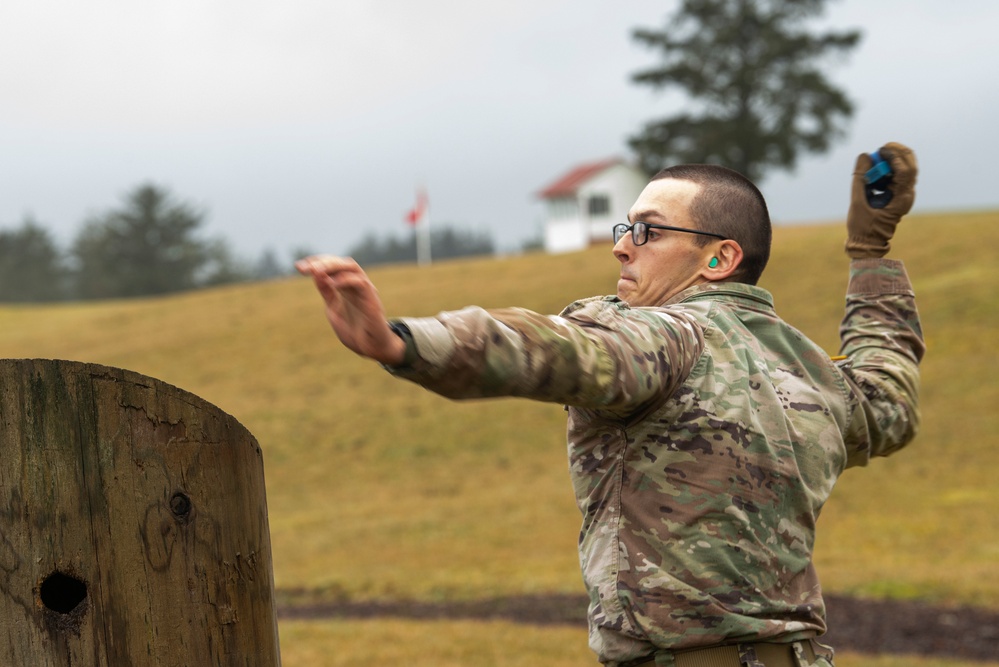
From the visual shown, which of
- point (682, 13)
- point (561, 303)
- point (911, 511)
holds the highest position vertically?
point (682, 13)

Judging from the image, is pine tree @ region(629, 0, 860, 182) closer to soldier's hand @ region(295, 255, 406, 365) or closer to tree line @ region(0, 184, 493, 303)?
tree line @ region(0, 184, 493, 303)

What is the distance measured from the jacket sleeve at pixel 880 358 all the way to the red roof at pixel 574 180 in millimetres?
54628

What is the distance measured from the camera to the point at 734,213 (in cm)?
241

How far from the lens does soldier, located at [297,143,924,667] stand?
173 cm

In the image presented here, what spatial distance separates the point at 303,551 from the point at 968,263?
1978 cm

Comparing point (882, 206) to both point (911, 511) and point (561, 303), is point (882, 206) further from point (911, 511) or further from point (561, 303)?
point (561, 303)

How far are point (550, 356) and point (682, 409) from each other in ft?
1.43

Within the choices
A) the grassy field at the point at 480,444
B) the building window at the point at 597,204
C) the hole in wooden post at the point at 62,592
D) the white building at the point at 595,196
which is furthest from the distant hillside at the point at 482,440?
the building window at the point at 597,204

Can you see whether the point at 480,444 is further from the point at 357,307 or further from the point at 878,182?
the point at 357,307

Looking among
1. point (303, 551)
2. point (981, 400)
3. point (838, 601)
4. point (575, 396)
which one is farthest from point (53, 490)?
point (981, 400)

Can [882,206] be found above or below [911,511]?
above

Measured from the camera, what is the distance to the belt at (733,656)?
6.99 ft

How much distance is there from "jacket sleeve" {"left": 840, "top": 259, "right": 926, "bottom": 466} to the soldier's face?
47 cm

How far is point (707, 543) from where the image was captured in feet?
6.96
